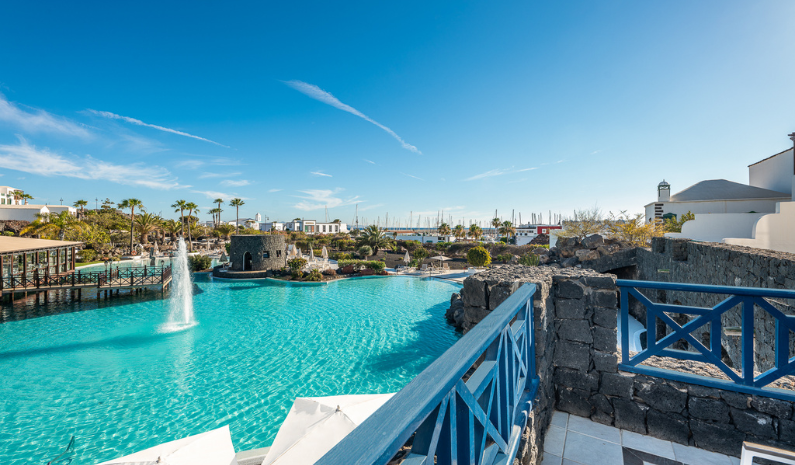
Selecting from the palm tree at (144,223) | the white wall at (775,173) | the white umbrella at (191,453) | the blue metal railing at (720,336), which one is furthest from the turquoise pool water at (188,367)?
the palm tree at (144,223)

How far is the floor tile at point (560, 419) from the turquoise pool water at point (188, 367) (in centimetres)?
586

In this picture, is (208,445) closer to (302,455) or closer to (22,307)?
(302,455)

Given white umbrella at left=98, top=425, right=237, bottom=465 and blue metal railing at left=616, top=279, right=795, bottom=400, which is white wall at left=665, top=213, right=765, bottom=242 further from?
white umbrella at left=98, top=425, right=237, bottom=465

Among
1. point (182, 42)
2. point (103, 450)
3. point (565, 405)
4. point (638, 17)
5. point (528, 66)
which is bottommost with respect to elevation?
point (103, 450)

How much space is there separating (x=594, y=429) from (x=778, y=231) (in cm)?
1003

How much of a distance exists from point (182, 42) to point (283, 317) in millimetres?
17073

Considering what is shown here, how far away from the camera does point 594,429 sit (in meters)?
2.79

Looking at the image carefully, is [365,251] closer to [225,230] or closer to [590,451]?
[225,230]

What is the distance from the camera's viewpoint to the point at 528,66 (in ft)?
37.9

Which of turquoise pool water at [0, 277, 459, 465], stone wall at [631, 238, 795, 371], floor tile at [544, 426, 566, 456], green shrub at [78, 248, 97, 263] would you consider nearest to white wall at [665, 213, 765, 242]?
stone wall at [631, 238, 795, 371]

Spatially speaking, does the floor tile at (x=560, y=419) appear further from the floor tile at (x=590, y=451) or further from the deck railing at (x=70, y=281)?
the deck railing at (x=70, y=281)

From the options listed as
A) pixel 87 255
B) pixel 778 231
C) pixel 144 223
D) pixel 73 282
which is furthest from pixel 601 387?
pixel 144 223

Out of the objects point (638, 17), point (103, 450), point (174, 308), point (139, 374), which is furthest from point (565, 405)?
point (174, 308)

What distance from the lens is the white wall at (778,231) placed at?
766cm
